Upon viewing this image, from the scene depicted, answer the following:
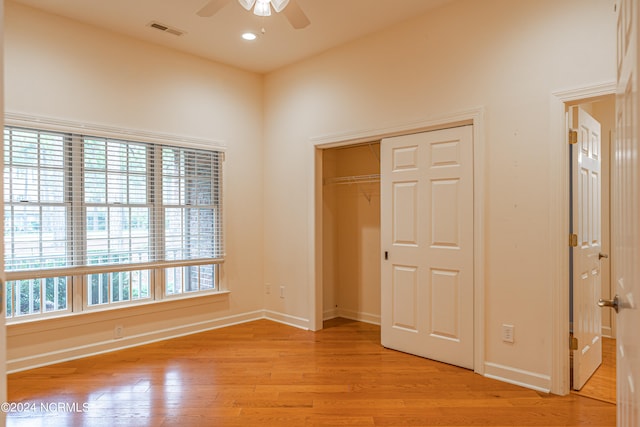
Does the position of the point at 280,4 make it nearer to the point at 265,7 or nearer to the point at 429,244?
the point at 265,7

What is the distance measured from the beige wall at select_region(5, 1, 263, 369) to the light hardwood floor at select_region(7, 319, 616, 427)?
0.99 ft

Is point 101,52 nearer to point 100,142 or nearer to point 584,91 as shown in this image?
point 100,142

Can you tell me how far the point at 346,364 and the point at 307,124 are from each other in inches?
103

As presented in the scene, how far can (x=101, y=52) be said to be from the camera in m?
3.87

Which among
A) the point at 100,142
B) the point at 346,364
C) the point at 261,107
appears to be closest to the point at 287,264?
the point at 346,364

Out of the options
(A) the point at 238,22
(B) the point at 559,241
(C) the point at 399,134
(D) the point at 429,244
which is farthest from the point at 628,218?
(A) the point at 238,22

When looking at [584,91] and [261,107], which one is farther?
[261,107]

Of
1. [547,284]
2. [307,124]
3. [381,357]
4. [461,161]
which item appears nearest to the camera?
[547,284]

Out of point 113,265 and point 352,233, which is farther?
point 352,233

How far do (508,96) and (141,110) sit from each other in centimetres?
343

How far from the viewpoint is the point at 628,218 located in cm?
122

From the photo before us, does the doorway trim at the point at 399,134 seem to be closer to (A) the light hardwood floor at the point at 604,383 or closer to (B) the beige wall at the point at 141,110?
(A) the light hardwood floor at the point at 604,383

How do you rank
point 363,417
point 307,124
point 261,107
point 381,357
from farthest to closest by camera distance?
1. point 261,107
2. point 307,124
3. point 381,357
4. point 363,417

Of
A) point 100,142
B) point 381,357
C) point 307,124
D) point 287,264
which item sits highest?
point 307,124
